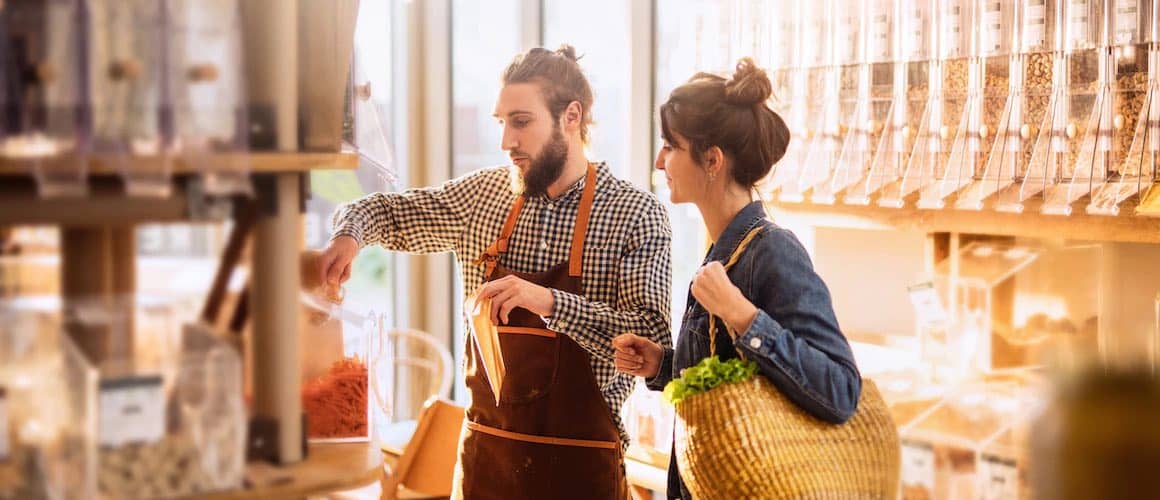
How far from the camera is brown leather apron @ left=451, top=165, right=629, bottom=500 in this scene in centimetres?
Result: 259

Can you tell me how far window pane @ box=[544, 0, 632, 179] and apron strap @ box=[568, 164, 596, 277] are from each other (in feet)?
5.98

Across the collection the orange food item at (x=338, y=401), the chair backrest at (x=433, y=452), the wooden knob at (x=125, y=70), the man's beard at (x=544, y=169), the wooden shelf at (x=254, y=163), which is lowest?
the chair backrest at (x=433, y=452)

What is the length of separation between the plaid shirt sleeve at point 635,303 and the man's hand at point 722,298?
444 mm

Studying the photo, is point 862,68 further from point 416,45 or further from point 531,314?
point 416,45

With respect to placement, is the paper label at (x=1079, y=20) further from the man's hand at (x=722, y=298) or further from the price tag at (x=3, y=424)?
the price tag at (x=3, y=424)

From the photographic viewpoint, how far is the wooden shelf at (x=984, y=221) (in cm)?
244

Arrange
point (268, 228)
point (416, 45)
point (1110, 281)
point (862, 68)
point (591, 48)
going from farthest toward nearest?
point (416, 45) < point (591, 48) < point (862, 68) < point (1110, 281) < point (268, 228)

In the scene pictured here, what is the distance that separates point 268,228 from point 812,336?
1.00 meters

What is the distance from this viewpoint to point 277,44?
1.47 metres

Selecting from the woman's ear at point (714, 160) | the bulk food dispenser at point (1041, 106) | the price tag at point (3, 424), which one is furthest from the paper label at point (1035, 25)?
the price tag at point (3, 424)

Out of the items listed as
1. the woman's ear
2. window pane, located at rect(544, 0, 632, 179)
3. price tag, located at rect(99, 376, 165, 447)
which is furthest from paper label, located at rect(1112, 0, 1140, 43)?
window pane, located at rect(544, 0, 632, 179)

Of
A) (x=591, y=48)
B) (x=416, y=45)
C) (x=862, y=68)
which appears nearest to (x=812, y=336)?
(x=862, y=68)

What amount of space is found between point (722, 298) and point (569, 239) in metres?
0.71

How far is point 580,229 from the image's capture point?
2635 millimetres
